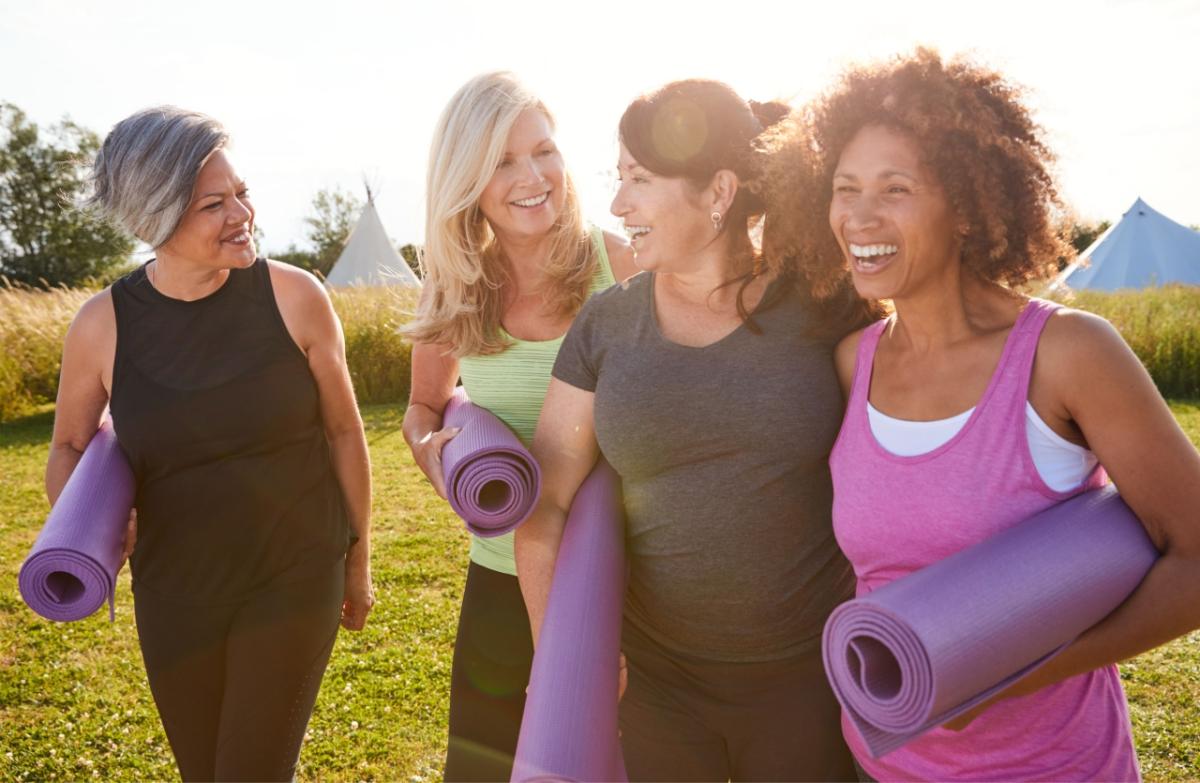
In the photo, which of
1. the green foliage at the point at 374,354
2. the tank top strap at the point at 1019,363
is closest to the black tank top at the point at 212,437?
the tank top strap at the point at 1019,363

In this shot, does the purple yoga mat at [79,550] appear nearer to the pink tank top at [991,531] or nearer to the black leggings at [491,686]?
the black leggings at [491,686]

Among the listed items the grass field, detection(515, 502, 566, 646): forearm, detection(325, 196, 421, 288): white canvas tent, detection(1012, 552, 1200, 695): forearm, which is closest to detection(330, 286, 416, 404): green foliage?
the grass field

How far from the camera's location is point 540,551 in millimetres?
2086

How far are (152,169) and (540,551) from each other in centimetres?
142

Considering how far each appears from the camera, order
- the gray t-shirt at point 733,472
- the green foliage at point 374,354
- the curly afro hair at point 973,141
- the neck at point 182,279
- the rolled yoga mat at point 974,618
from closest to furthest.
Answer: the rolled yoga mat at point 974,618 < the curly afro hair at point 973,141 < the gray t-shirt at point 733,472 < the neck at point 182,279 < the green foliage at point 374,354

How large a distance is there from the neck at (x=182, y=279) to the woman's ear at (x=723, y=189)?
1408mm

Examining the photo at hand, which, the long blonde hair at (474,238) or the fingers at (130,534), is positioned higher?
the long blonde hair at (474,238)

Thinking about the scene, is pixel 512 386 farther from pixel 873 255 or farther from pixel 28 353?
pixel 28 353

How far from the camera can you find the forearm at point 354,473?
2.69m

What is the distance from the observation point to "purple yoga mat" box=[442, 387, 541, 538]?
194 cm

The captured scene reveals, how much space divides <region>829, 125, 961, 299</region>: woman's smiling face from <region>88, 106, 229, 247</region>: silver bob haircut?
5.53 ft

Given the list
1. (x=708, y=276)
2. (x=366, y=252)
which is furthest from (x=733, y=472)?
(x=366, y=252)

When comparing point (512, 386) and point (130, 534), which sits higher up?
point (512, 386)

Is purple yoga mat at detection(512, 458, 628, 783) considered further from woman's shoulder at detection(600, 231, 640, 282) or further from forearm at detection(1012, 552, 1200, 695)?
woman's shoulder at detection(600, 231, 640, 282)
